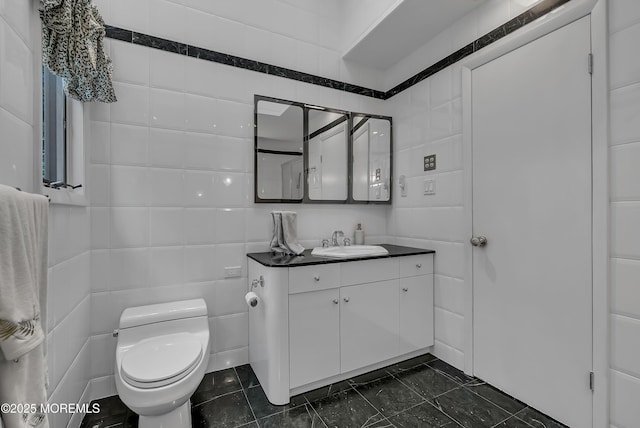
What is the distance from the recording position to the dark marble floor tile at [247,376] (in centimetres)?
188

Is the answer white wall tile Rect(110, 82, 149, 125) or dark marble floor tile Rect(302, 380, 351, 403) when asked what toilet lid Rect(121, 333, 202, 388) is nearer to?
dark marble floor tile Rect(302, 380, 351, 403)

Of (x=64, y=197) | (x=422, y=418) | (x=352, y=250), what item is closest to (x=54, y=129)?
(x=64, y=197)

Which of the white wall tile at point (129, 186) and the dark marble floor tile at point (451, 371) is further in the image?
the dark marble floor tile at point (451, 371)

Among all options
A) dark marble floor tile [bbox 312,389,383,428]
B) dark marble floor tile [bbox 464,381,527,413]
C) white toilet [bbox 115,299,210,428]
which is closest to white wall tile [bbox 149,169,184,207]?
white toilet [bbox 115,299,210,428]

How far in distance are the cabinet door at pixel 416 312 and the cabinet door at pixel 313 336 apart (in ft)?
1.79

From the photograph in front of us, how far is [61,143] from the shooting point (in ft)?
4.79

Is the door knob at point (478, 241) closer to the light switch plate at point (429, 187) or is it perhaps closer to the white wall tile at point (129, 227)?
the light switch plate at point (429, 187)

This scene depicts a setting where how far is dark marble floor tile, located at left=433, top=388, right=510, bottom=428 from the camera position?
1.53 m

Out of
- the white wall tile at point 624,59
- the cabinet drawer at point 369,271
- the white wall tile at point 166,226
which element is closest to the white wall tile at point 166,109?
the white wall tile at point 166,226

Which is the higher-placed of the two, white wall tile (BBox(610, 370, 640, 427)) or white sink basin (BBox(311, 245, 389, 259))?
white sink basin (BBox(311, 245, 389, 259))

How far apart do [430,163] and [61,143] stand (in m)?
2.33

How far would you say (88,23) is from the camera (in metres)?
1.23

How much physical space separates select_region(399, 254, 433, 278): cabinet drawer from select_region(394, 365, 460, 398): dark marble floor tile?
663mm

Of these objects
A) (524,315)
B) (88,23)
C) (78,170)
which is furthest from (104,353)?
(524,315)
